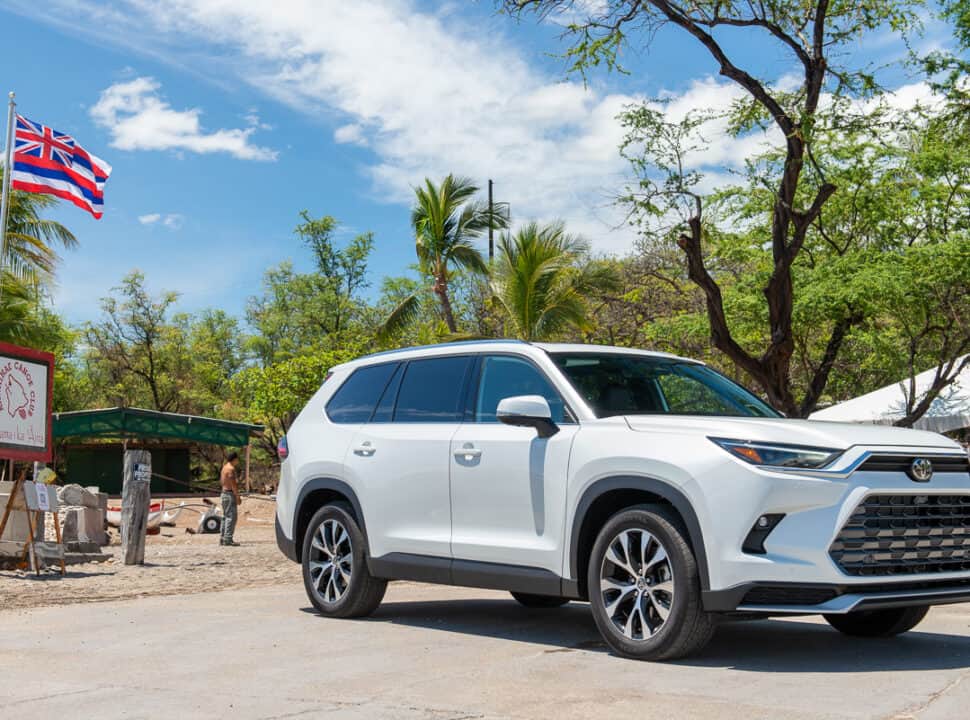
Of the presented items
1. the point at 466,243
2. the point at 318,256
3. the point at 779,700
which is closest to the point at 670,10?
the point at 466,243

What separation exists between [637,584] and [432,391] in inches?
96.4

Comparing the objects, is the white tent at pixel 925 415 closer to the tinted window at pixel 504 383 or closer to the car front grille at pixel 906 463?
the tinted window at pixel 504 383

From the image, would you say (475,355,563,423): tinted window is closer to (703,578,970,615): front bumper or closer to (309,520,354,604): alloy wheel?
(309,520,354,604): alloy wheel

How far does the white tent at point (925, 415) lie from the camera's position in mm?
22141

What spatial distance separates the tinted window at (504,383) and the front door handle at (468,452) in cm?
23

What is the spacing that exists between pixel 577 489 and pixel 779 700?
6.38 feet

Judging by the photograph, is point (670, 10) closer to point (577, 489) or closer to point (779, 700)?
point (577, 489)

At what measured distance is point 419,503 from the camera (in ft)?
26.7

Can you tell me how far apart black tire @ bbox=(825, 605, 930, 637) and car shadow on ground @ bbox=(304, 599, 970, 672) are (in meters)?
0.08

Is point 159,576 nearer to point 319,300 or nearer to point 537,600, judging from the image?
point 537,600

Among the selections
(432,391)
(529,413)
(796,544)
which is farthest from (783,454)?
(432,391)

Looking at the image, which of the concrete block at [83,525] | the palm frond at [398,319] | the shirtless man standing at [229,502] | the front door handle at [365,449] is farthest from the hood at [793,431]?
the palm frond at [398,319]

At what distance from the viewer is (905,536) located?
20.9ft

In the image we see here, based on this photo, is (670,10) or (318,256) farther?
(318,256)
